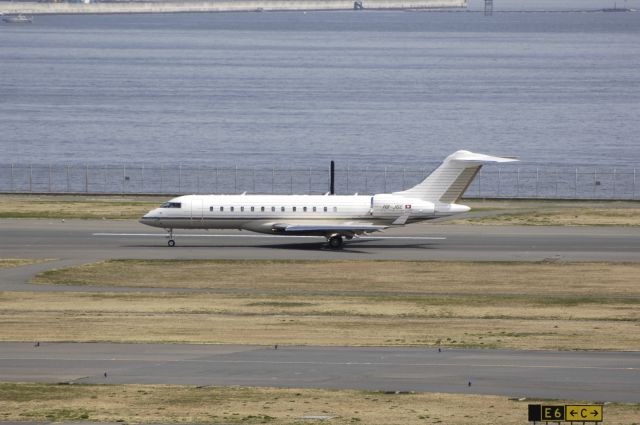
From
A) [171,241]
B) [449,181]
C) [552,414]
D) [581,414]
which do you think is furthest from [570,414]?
[171,241]

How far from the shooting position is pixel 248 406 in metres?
38.8

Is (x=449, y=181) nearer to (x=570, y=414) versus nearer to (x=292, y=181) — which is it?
(x=570, y=414)

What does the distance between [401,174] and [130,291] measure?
76915 mm

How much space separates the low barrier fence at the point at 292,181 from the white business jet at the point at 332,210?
1405 inches

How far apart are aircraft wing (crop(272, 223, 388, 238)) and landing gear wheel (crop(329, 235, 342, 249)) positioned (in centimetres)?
32

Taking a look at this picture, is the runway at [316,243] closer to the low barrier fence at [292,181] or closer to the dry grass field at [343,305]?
the dry grass field at [343,305]

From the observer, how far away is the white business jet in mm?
76938

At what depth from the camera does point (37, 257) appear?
73.1m

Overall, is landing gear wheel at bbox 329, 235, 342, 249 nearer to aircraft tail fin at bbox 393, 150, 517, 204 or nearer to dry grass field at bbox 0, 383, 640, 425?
aircraft tail fin at bbox 393, 150, 517, 204

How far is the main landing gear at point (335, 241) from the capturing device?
77.4 meters

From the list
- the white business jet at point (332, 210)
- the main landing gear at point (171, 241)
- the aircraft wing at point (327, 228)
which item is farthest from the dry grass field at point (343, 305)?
the main landing gear at point (171, 241)

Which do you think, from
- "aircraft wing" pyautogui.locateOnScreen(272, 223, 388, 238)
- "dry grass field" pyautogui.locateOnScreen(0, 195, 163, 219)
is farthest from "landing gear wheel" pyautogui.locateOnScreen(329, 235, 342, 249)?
"dry grass field" pyautogui.locateOnScreen(0, 195, 163, 219)

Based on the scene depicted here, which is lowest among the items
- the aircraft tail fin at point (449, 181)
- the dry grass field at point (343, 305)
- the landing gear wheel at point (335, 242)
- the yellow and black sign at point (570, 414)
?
the dry grass field at point (343, 305)

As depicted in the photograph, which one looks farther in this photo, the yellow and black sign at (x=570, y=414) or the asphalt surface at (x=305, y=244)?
the asphalt surface at (x=305, y=244)
